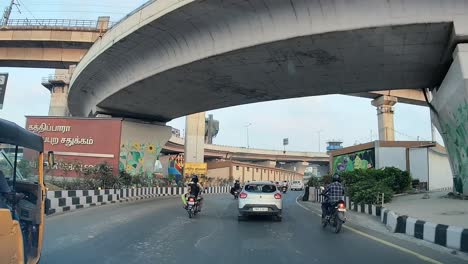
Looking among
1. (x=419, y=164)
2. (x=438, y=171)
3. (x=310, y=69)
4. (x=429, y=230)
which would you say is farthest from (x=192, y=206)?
(x=438, y=171)

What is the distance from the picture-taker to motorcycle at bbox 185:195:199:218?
16062 mm

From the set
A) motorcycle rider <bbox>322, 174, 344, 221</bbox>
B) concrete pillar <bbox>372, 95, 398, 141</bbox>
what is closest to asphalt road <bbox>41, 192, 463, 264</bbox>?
motorcycle rider <bbox>322, 174, 344, 221</bbox>

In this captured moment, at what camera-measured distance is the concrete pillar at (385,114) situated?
44281 mm

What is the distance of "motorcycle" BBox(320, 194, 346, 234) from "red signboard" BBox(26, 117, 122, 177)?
64.3 ft

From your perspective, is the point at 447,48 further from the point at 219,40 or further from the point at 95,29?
the point at 95,29

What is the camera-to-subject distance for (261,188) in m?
16.3

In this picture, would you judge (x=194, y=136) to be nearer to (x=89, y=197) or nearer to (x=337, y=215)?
(x=89, y=197)

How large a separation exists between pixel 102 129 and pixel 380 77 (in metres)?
18.5

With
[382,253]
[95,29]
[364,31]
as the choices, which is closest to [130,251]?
[382,253]

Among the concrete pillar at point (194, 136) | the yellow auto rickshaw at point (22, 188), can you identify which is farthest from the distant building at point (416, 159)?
the yellow auto rickshaw at point (22, 188)

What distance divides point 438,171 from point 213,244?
2824 cm

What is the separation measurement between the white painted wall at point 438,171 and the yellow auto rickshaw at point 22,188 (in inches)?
1203

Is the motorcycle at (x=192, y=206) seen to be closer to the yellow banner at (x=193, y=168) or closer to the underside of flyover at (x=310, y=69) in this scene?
the underside of flyover at (x=310, y=69)

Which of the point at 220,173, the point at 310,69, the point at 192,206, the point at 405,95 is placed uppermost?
the point at 405,95
